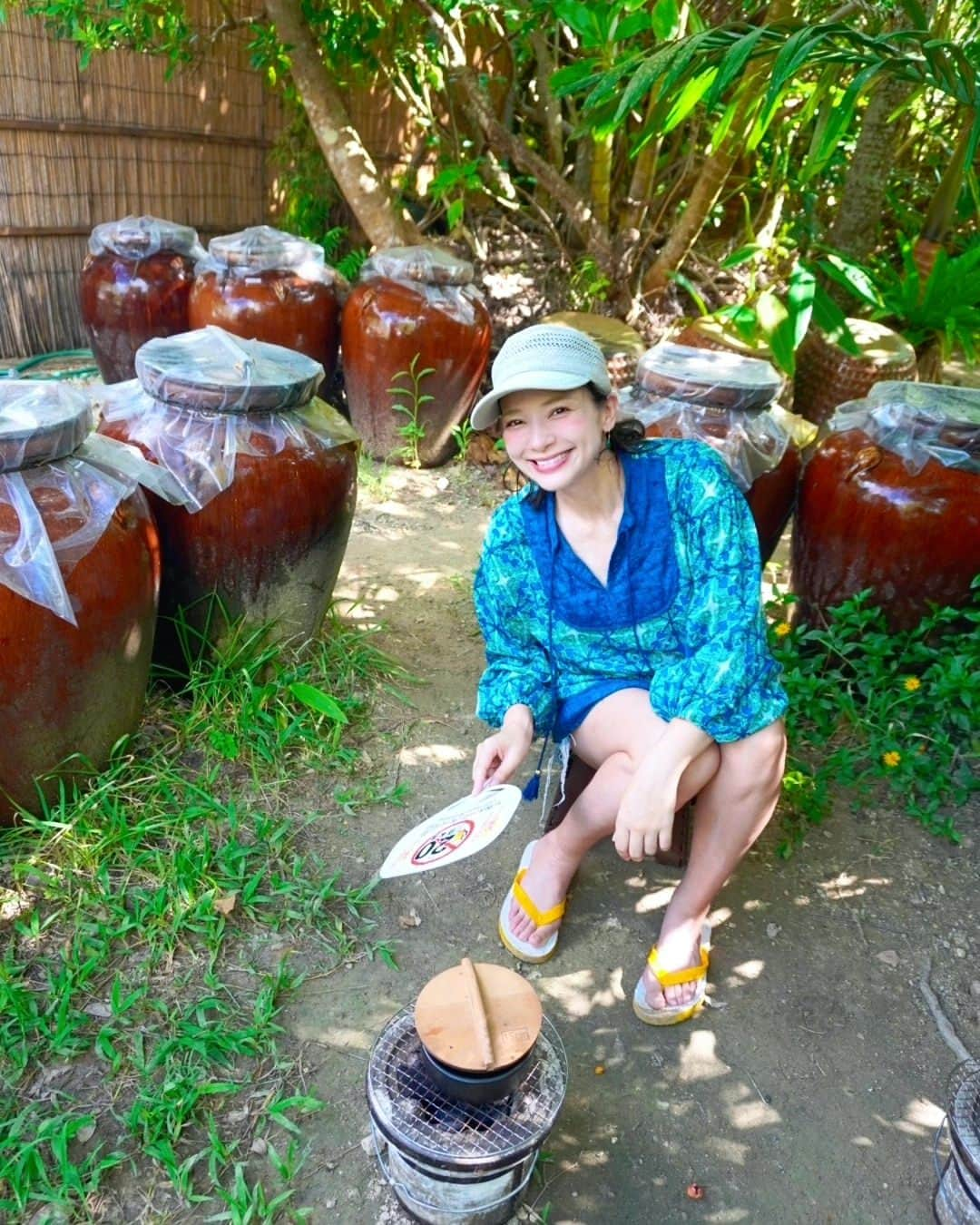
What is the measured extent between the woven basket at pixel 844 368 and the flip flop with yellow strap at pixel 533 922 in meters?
3.35

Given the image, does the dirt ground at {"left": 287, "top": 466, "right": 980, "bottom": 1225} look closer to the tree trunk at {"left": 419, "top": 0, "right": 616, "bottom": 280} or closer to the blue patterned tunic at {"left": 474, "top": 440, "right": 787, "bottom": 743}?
the blue patterned tunic at {"left": 474, "top": 440, "right": 787, "bottom": 743}

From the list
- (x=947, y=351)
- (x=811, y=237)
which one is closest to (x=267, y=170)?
(x=811, y=237)

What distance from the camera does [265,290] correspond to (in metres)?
→ 4.35

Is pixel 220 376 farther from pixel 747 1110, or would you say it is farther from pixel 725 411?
pixel 747 1110

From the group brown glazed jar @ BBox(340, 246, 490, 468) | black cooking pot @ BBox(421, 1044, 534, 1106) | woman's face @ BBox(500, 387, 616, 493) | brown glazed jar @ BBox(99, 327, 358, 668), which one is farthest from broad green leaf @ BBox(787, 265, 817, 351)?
black cooking pot @ BBox(421, 1044, 534, 1106)

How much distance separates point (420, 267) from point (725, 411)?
83.6 inches

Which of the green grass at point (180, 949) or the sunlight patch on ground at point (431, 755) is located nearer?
the green grass at point (180, 949)

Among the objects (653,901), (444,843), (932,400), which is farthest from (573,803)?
(932,400)

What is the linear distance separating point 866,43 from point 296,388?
1504 mm

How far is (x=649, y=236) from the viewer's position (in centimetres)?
543

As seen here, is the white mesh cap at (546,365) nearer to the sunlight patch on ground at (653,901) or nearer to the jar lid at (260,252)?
the sunlight patch on ground at (653,901)

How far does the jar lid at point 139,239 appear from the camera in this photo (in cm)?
473

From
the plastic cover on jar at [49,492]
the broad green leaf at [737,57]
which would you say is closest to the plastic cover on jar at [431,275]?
the plastic cover on jar at [49,492]

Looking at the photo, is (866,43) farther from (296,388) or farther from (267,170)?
(267,170)
